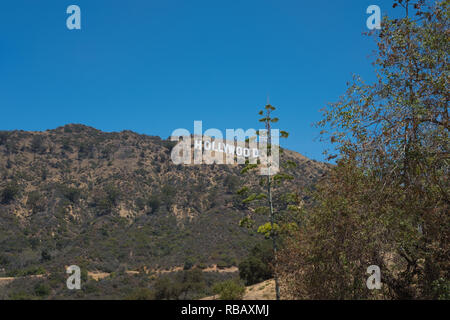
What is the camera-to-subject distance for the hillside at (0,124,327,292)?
5238 cm

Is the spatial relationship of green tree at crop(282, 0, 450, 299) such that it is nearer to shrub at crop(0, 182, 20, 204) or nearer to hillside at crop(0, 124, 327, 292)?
hillside at crop(0, 124, 327, 292)

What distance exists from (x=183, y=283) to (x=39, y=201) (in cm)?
3962

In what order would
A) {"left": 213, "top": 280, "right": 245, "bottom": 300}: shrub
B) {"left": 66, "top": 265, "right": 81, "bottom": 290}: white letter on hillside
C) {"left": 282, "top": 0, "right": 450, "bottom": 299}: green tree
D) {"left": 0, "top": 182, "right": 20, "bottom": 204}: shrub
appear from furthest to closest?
{"left": 0, "top": 182, "right": 20, "bottom": 204}: shrub, {"left": 66, "top": 265, "right": 81, "bottom": 290}: white letter on hillside, {"left": 213, "top": 280, "right": 245, "bottom": 300}: shrub, {"left": 282, "top": 0, "right": 450, "bottom": 299}: green tree

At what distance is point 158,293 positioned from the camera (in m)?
34.5

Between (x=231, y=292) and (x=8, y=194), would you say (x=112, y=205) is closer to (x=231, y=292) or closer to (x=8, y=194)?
(x=8, y=194)

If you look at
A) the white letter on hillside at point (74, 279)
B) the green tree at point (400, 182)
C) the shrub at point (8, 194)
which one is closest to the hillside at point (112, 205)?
the shrub at point (8, 194)

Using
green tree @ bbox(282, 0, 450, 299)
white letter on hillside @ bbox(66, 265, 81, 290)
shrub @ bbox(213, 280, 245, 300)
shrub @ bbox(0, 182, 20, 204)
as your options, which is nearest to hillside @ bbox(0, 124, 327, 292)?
shrub @ bbox(0, 182, 20, 204)

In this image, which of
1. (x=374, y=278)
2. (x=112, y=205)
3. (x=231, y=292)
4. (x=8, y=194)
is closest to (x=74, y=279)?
(x=231, y=292)

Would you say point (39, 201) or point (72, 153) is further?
point (72, 153)

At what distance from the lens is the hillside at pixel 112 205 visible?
172 feet

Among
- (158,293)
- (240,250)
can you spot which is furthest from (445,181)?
(240,250)

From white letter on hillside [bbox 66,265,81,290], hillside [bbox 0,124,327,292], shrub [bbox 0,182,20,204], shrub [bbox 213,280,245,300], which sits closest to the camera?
shrub [bbox 213,280,245,300]

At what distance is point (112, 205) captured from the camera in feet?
225
